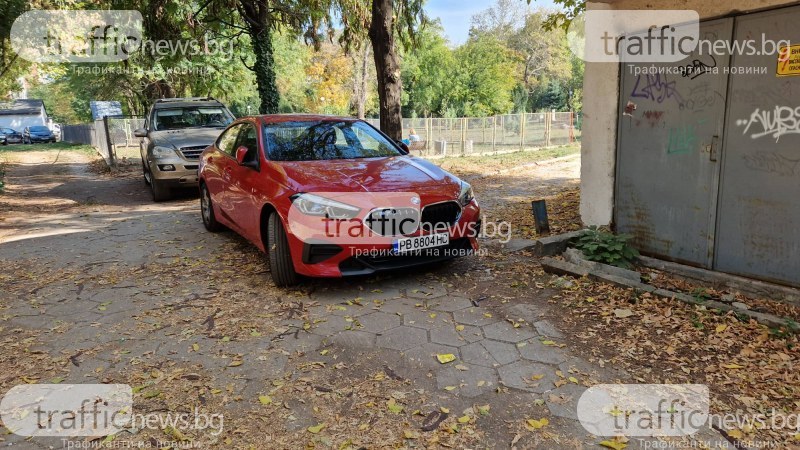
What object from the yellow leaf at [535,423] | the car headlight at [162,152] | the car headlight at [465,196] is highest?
the car headlight at [162,152]

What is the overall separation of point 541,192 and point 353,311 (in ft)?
21.8

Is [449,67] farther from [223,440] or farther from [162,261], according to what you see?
[223,440]

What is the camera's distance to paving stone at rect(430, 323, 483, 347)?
3.78m

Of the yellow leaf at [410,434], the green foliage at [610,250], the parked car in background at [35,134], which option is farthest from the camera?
the parked car in background at [35,134]

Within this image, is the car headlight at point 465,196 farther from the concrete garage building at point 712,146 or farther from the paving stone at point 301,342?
the paving stone at point 301,342

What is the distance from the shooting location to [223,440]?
2.71m

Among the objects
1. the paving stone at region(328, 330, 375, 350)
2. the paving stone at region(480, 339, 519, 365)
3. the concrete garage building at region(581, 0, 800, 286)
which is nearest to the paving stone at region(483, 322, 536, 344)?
the paving stone at region(480, 339, 519, 365)

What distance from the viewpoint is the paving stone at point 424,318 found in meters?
4.07

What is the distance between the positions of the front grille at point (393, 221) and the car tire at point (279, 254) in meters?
0.83

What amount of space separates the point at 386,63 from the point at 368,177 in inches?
197

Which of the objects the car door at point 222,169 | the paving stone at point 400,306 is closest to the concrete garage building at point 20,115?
the car door at point 222,169

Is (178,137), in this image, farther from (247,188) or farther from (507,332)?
(507,332)

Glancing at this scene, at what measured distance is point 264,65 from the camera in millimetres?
12477

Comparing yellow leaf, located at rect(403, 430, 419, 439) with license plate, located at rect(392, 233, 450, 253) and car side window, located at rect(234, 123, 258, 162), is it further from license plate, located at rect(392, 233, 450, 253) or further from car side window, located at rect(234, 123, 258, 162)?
car side window, located at rect(234, 123, 258, 162)
